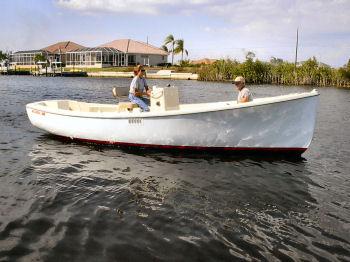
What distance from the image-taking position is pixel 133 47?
306 feet

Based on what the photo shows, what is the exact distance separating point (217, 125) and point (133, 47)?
86463 mm

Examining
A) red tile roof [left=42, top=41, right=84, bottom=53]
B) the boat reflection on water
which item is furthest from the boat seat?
red tile roof [left=42, top=41, right=84, bottom=53]

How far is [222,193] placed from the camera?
7828 mm

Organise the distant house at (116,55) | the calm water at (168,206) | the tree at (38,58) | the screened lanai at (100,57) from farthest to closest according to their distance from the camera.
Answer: the tree at (38,58) < the distant house at (116,55) < the screened lanai at (100,57) < the calm water at (168,206)

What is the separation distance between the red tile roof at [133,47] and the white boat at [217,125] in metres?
82.0

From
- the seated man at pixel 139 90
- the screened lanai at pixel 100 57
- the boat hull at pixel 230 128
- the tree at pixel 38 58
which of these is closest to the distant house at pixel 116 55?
the screened lanai at pixel 100 57

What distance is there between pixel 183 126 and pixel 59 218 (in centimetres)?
483

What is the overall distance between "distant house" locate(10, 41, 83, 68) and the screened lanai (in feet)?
38.7

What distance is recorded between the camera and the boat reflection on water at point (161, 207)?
218 inches

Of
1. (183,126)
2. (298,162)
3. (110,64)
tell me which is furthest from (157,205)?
(110,64)

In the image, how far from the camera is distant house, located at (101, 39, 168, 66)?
9162cm

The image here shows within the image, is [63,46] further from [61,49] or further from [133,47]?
[133,47]

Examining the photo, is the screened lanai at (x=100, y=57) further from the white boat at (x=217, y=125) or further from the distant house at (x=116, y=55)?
the white boat at (x=217, y=125)

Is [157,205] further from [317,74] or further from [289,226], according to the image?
[317,74]
